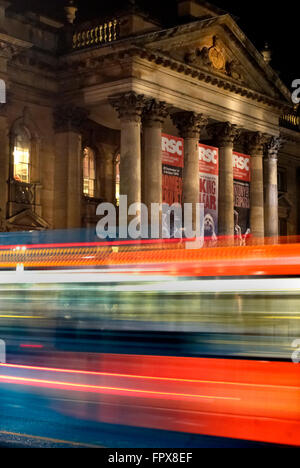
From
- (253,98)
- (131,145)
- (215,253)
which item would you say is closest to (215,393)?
(215,253)

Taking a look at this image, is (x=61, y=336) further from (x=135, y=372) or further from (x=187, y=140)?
(x=187, y=140)

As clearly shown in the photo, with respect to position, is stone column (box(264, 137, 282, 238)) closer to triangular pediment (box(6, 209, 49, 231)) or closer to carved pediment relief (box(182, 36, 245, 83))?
carved pediment relief (box(182, 36, 245, 83))

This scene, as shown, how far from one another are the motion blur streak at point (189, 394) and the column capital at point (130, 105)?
21.0 meters

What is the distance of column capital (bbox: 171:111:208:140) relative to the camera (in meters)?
34.7

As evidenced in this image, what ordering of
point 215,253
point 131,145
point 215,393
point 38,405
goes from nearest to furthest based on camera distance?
point 215,393, point 215,253, point 38,405, point 131,145

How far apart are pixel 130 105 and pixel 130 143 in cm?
157

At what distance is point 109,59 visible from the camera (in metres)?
31.6

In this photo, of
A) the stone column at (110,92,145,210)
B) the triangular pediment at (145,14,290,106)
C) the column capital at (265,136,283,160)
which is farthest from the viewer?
the column capital at (265,136,283,160)

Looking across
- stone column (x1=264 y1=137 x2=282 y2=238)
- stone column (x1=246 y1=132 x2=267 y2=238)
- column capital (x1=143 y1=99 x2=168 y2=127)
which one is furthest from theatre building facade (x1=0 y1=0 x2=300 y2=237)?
stone column (x1=264 y1=137 x2=282 y2=238)

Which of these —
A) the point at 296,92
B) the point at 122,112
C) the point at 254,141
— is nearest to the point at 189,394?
the point at 122,112

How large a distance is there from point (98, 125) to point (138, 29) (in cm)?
611

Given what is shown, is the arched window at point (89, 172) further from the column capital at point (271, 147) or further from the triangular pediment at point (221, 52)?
the column capital at point (271, 147)

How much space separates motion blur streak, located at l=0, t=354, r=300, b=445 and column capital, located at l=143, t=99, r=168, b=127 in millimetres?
22175

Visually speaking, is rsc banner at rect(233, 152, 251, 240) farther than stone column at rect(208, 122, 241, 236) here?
Yes
